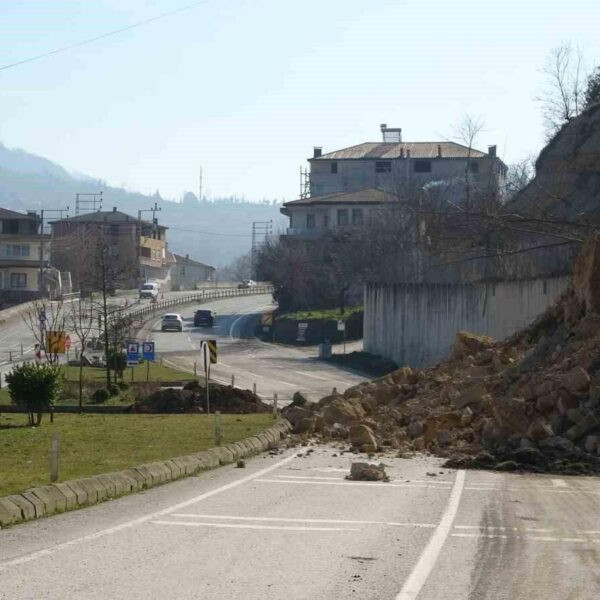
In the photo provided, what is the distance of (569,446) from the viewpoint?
2378 centimetres

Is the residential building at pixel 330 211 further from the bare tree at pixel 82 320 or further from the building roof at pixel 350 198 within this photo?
the bare tree at pixel 82 320

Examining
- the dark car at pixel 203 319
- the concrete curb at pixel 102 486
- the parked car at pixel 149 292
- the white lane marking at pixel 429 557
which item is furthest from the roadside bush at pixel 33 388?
the parked car at pixel 149 292

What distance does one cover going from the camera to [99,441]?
24.7 m

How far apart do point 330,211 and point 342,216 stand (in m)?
1.54

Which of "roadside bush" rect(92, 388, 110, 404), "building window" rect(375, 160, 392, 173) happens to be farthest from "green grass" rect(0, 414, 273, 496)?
"building window" rect(375, 160, 392, 173)

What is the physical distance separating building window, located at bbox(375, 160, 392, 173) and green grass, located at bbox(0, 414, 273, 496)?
310 ft

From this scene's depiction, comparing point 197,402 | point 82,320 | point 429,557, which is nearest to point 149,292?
point 82,320

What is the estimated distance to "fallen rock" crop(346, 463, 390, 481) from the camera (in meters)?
19.6

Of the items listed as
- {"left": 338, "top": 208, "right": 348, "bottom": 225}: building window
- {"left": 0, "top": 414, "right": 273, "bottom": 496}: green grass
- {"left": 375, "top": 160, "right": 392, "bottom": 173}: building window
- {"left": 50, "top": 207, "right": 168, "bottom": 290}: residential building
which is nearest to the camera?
{"left": 0, "top": 414, "right": 273, "bottom": 496}: green grass

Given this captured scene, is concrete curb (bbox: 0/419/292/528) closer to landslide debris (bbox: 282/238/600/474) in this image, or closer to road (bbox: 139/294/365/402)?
landslide debris (bbox: 282/238/600/474)

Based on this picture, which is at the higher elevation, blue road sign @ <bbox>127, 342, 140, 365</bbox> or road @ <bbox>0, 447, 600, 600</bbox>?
road @ <bbox>0, 447, 600, 600</bbox>

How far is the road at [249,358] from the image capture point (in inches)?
2306

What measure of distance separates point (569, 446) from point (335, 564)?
14.0 metres

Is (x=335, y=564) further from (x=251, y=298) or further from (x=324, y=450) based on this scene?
(x=251, y=298)
